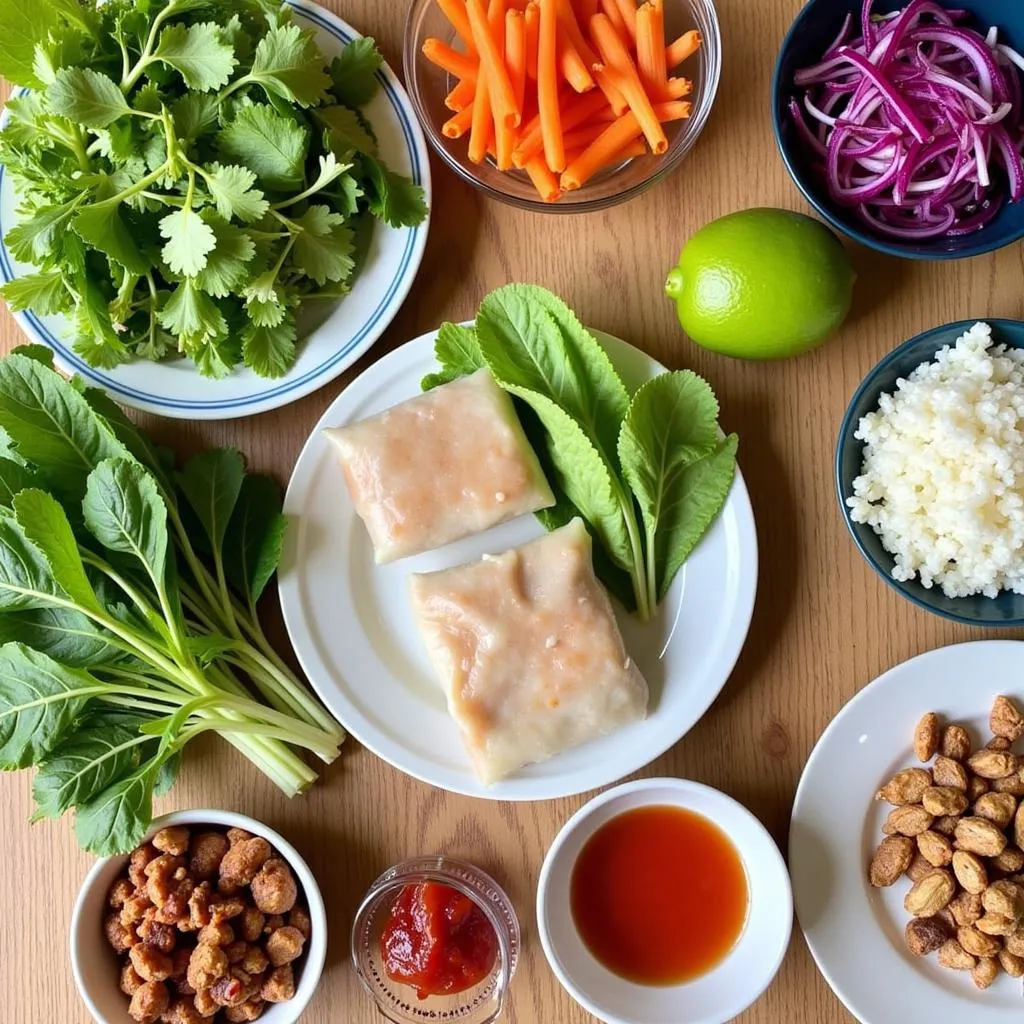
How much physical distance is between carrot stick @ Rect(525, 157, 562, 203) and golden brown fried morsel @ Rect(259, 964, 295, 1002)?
121cm

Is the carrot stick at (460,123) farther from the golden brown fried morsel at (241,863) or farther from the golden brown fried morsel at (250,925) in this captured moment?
the golden brown fried morsel at (250,925)

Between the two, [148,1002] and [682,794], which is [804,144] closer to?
[682,794]

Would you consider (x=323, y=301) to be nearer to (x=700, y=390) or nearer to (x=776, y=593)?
(x=700, y=390)

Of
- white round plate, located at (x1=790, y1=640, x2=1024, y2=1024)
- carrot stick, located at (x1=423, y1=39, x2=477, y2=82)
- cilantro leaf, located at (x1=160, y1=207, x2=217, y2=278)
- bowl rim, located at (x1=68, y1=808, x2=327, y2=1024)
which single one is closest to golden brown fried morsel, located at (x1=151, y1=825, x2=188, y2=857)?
bowl rim, located at (x1=68, y1=808, x2=327, y2=1024)

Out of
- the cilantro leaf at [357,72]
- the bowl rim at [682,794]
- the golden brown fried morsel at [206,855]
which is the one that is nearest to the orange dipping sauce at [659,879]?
the bowl rim at [682,794]

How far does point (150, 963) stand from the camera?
1399 mm

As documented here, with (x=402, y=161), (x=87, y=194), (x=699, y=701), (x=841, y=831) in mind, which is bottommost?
(x=841, y=831)

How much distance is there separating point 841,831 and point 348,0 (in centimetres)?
152

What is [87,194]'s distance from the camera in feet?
4.26

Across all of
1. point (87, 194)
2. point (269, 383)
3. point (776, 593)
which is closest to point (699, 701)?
point (776, 593)

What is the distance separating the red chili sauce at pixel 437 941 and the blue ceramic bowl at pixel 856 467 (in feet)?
2.63

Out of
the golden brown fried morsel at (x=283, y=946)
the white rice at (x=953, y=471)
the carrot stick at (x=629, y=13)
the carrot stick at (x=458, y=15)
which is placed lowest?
the golden brown fried morsel at (x=283, y=946)

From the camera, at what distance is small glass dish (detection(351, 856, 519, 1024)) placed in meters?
1.45

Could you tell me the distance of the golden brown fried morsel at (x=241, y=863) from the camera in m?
1.44
